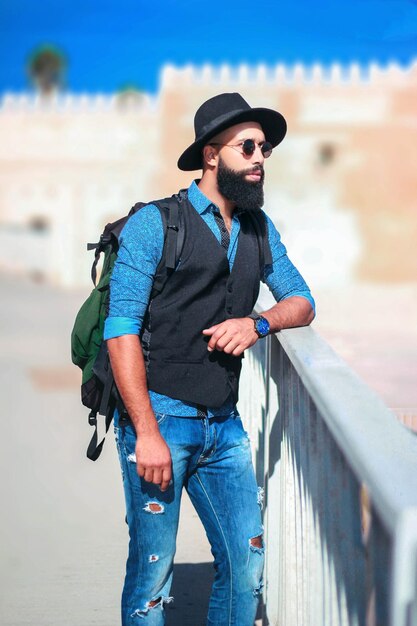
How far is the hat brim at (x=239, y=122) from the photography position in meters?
2.71

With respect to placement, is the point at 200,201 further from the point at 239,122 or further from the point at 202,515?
the point at 202,515

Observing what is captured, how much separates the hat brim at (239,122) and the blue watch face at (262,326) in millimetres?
507

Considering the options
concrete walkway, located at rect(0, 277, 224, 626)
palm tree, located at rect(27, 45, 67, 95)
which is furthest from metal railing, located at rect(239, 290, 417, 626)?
palm tree, located at rect(27, 45, 67, 95)

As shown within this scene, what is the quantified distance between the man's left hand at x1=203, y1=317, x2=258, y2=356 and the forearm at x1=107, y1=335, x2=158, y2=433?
21 centimetres

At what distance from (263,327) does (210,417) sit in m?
0.31

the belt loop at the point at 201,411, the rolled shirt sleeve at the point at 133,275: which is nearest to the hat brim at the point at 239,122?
the rolled shirt sleeve at the point at 133,275

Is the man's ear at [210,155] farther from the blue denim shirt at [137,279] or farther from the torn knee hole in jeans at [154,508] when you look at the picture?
the torn knee hole in jeans at [154,508]

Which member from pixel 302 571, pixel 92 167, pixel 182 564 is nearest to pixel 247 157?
pixel 302 571

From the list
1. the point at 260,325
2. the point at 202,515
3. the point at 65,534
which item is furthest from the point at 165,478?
the point at 65,534

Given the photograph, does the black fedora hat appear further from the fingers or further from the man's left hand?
the fingers

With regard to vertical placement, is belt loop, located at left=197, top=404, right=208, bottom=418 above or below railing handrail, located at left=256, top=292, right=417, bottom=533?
below

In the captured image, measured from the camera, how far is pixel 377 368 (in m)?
13.8

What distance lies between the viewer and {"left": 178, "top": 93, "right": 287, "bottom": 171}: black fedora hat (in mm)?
2705

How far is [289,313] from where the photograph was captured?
2846 millimetres
